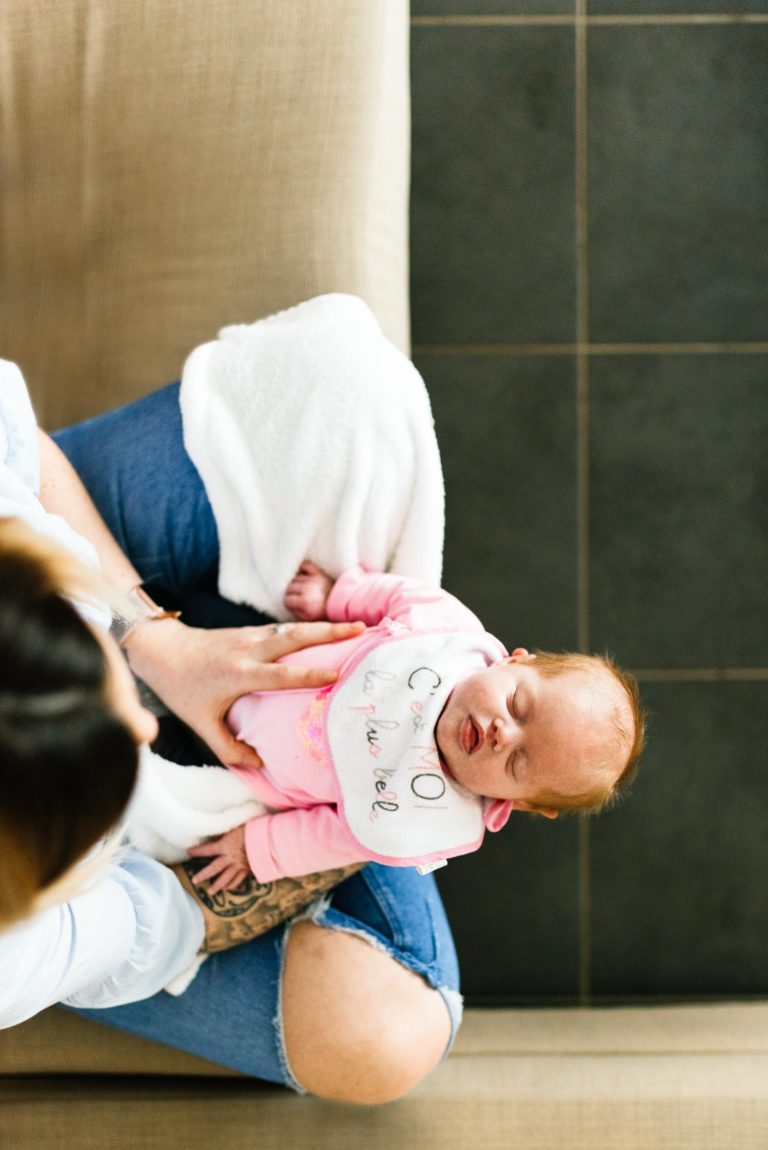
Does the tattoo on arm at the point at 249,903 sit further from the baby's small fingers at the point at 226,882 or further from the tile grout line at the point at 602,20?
the tile grout line at the point at 602,20

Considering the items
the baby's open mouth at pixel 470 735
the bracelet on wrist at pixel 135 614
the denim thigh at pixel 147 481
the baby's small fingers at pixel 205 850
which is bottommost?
the baby's small fingers at pixel 205 850

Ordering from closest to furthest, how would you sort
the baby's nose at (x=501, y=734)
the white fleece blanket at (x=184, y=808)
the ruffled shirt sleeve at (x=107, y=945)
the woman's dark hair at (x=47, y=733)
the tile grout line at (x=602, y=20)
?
the woman's dark hair at (x=47, y=733)
the ruffled shirt sleeve at (x=107, y=945)
the baby's nose at (x=501, y=734)
the white fleece blanket at (x=184, y=808)
the tile grout line at (x=602, y=20)

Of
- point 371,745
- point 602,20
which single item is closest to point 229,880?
point 371,745

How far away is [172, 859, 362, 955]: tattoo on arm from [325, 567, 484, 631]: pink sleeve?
0.97ft

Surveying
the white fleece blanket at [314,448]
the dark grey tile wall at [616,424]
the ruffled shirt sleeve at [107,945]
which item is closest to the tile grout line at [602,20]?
the dark grey tile wall at [616,424]

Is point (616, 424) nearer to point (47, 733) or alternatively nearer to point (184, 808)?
point (184, 808)

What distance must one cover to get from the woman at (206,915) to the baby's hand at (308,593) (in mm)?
57

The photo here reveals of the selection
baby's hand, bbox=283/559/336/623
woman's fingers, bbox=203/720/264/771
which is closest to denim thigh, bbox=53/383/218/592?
baby's hand, bbox=283/559/336/623

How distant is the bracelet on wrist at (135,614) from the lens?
1.16 metres

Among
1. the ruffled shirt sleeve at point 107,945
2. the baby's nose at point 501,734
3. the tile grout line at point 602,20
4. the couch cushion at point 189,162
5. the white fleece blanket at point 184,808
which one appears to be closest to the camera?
the ruffled shirt sleeve at point 107,945

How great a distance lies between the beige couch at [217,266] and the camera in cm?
119

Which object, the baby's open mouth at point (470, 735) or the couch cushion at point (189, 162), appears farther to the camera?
the couch cushion at point (189, 162)

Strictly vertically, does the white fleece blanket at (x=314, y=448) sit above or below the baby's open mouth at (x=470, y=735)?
above

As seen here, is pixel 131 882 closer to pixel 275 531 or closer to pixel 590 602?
pixel 275 531
